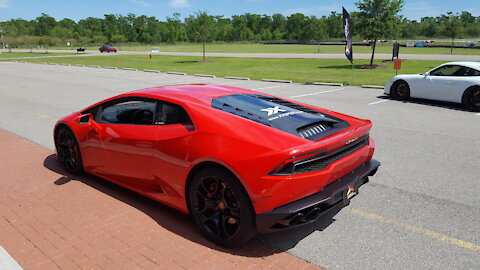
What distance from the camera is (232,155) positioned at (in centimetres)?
318

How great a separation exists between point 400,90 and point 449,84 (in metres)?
1.65

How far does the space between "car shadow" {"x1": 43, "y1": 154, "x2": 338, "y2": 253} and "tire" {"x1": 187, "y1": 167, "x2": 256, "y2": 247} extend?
0.15 meters

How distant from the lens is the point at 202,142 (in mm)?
3438

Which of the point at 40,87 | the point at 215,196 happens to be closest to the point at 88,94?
the point at 40,87

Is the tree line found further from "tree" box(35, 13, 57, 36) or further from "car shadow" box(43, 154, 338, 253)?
"car shadow" box(43, 154, 338, 253)

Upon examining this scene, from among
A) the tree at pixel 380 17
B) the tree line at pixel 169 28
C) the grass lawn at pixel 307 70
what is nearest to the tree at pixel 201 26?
the grass lawn at pixel 307 70

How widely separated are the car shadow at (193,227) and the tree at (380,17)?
23.0 meters

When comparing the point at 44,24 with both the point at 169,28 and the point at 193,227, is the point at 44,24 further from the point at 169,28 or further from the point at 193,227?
the point at 193,227

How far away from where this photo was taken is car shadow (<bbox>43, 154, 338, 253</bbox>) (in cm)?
347

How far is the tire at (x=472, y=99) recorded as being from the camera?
1038 cm

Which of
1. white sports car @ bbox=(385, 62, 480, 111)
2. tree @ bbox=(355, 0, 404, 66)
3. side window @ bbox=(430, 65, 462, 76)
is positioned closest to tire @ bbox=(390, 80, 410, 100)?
white sports car @ bbox=(385, 62, 480, 111)

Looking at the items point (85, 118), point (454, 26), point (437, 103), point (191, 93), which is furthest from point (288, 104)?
point (454, 26)

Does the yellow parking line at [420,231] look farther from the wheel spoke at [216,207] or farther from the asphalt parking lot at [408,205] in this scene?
the wheel spoke at [216,207]

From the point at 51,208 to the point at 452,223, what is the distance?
4.44 m
